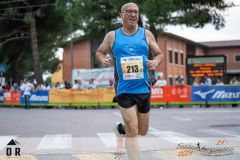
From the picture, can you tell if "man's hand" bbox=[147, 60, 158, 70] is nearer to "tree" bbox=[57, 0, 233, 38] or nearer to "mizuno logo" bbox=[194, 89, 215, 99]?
"tree" bbox=[57, 0, 233, 38]

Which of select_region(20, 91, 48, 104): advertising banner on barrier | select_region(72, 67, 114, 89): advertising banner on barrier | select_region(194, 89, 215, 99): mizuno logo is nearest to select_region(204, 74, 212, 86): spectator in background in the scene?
select_region(194, 89, 215, 99): mizuno logo

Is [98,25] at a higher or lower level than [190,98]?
higher

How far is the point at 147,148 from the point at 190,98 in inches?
760

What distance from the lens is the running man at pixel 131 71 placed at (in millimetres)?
6523

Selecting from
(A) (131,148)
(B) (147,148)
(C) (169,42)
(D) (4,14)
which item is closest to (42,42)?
(D) (4,14)

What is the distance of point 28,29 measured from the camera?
147ft

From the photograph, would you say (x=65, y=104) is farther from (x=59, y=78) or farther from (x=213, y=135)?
(x=59, y=78)

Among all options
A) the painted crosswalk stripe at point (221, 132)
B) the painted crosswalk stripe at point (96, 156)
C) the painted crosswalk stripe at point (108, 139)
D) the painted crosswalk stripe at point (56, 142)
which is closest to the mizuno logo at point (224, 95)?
the painted crosswalk stripe at point (221, 132)

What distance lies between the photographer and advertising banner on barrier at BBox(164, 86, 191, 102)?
1140 inches

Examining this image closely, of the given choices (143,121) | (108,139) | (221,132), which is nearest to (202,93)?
(221,132)

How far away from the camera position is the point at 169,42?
6078 centimetres

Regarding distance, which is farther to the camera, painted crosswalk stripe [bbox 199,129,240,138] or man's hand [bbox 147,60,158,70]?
painted crosswalk stripe [bbox 199,129,240,138]

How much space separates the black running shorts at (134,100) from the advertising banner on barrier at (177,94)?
73.4 feet

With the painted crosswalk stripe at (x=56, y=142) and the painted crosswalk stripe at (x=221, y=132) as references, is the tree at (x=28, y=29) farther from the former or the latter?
the painted crosswalk stripe at (x=56, y=142)
